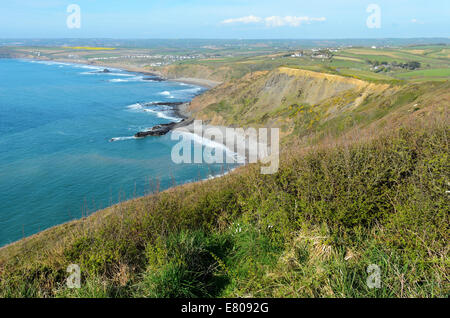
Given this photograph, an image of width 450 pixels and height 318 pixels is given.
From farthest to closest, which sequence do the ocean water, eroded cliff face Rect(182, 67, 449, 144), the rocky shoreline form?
the rocky shoreline → eroded cliff face Rect(182, 67, 449, 144) → the ocean water

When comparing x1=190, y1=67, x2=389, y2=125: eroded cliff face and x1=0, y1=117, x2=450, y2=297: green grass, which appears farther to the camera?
x1=190, y1=67, x2=389, y2=125: eroded cliff face

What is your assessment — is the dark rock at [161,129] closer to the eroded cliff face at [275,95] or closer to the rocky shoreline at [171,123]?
the rocky shoreline at [171,123]

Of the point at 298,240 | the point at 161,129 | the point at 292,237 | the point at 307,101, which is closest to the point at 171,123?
the point at 161,129

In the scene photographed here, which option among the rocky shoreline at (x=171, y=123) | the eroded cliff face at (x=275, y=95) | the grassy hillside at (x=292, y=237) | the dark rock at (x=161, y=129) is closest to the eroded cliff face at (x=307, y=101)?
the eroded cliff face at (x=275, y=95)

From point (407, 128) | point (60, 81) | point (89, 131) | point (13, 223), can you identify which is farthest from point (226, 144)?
point (60, 81)

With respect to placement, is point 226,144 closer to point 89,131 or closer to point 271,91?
point 271,91

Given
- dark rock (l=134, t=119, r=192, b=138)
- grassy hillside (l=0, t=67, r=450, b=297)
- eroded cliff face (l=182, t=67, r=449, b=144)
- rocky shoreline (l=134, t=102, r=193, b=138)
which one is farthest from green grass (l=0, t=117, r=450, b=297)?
rocky shoreline (l=134, t=102, r=193, b=138)

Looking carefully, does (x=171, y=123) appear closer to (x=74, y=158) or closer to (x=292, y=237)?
(x=74, y=158)

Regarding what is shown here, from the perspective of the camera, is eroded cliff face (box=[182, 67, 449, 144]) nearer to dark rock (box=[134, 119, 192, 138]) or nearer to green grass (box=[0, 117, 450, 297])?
dark rock (box=[134, 119, 192, 138])
